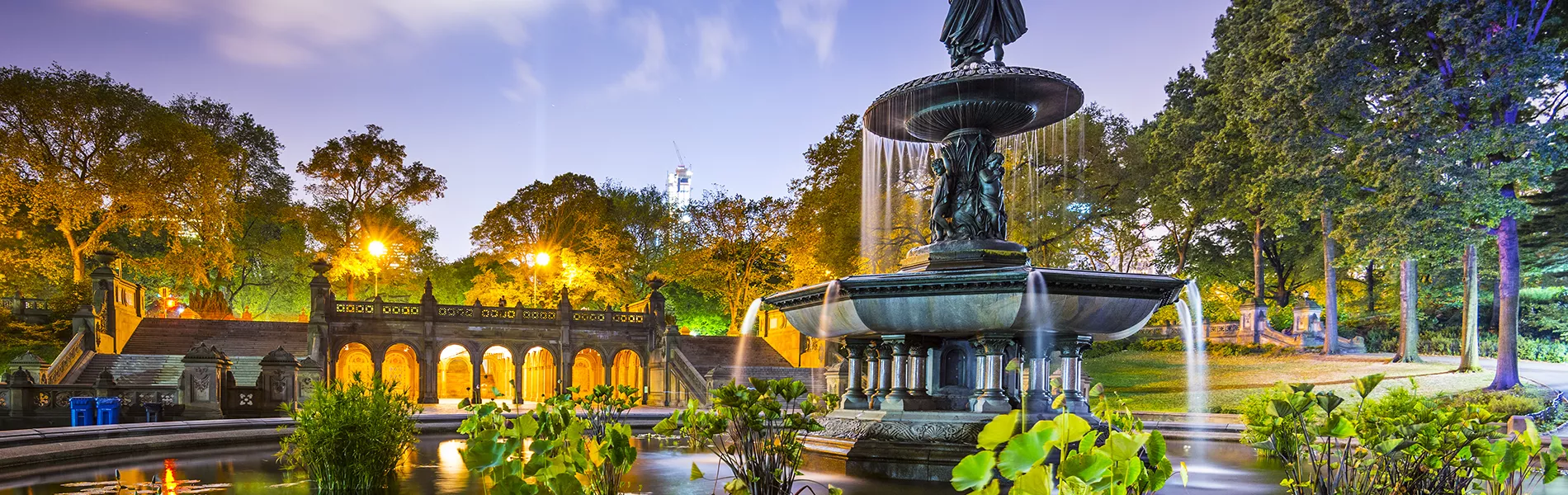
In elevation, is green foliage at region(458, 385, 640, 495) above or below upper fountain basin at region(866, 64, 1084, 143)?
below

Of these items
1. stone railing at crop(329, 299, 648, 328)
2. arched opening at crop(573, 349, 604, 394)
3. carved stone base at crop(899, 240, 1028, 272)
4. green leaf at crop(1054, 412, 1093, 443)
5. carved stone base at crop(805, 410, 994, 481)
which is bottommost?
arched opening at crop(573, 349, 604, 394)

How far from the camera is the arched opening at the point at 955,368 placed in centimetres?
855

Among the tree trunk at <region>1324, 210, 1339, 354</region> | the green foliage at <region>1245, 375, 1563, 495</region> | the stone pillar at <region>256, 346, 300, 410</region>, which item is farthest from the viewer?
the tree trunk at <region>1324, 210, 1339, 354</region>

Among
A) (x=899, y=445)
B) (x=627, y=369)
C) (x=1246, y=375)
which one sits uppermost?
(x=899, y=445)

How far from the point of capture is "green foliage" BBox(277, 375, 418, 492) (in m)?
5.61

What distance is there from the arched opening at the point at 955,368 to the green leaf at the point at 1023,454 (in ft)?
24.1

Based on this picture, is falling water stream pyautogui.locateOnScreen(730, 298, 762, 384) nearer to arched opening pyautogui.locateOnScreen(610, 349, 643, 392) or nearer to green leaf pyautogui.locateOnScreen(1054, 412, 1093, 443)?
arched opening pyautogui.locateOnScreen(610, 349, 643, 392)

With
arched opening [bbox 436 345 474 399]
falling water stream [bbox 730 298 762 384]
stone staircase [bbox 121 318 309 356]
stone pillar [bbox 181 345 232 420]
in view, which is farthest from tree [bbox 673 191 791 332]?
stone pillar [bbox 181 345 232 420]

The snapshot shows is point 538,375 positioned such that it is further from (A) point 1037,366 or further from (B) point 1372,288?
(B) point 1372,288

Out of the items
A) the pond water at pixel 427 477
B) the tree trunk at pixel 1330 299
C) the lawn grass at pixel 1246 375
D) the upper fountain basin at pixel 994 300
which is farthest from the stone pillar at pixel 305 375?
the tree trunk at pixel 1330 299

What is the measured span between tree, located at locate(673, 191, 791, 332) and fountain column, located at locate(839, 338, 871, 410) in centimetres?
3032

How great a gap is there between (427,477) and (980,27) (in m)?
6.44

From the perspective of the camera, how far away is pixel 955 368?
8625 millimetres

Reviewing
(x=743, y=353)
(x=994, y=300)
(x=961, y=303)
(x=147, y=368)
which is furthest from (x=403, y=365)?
(x=994, y=300)
